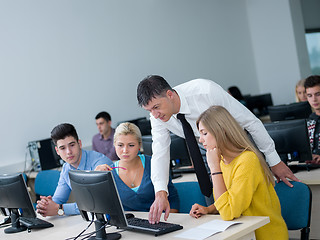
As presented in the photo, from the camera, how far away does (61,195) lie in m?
3.19

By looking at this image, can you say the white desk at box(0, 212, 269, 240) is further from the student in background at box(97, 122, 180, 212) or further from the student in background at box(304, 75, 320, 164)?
the student in background at box(304, 75, 320, 164)

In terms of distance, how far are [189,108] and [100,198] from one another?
2.52ft

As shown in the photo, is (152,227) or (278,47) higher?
(278,47)

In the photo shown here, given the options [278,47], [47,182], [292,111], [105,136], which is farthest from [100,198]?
[278,47]

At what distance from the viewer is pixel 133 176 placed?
2.92 meters

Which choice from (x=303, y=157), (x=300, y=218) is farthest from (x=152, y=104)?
(x=303, y=157)

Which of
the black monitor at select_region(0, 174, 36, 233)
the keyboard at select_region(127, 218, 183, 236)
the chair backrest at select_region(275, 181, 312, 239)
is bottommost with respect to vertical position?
the chair backrest at select_region(275, 181, 312, 239)

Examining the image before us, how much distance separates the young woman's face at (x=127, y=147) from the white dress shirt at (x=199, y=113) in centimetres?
23

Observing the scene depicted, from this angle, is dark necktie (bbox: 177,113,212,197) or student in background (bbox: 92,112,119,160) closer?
dark necktie (bbox: 177,113,212,197)

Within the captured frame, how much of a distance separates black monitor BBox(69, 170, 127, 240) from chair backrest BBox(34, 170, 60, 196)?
6.71ft

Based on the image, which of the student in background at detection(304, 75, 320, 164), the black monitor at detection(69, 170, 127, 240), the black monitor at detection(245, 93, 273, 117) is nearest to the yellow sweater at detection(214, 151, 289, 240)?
the black monitor at detection(69, 170, 127, 240)

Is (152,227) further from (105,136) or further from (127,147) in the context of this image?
(105,136)

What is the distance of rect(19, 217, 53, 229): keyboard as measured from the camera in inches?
108

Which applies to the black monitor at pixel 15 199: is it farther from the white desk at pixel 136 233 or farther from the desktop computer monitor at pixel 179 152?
the desktop computer monitor at pixel 179 152
